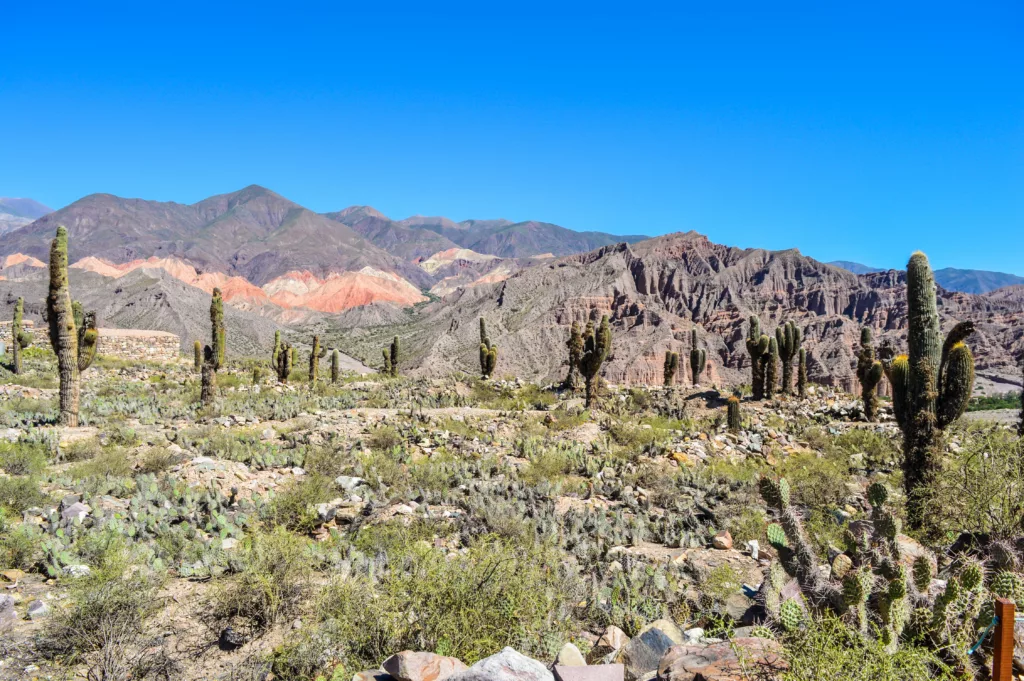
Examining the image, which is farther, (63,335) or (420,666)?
(63,335)

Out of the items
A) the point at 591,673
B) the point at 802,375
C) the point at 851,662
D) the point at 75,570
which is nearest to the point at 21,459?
the point at 75,570

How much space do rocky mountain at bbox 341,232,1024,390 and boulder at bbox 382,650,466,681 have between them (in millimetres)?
50692

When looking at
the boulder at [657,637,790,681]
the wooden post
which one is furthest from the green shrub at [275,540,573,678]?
the wooden post

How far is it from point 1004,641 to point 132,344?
49.4m

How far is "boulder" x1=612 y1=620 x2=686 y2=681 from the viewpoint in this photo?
392 cm

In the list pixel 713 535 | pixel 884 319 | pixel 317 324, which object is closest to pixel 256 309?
pixel 317 324

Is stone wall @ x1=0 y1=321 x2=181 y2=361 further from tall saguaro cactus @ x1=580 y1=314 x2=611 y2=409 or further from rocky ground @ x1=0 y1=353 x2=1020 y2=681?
tall saguaro cactus @ x1=580 y1=314 x2=611 y2=409

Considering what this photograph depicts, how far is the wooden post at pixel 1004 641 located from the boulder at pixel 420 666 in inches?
111

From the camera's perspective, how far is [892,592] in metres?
3.80

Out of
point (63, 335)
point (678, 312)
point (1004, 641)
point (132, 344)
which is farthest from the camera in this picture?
point (678, 312)

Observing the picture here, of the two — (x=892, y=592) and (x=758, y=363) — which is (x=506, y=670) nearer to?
(x=892, y=592)

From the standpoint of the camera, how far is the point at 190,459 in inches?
380

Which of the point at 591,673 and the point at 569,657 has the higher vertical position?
the point at 591,673

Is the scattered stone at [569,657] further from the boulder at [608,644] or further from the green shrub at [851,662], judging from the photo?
the green shrub at [851,662]
